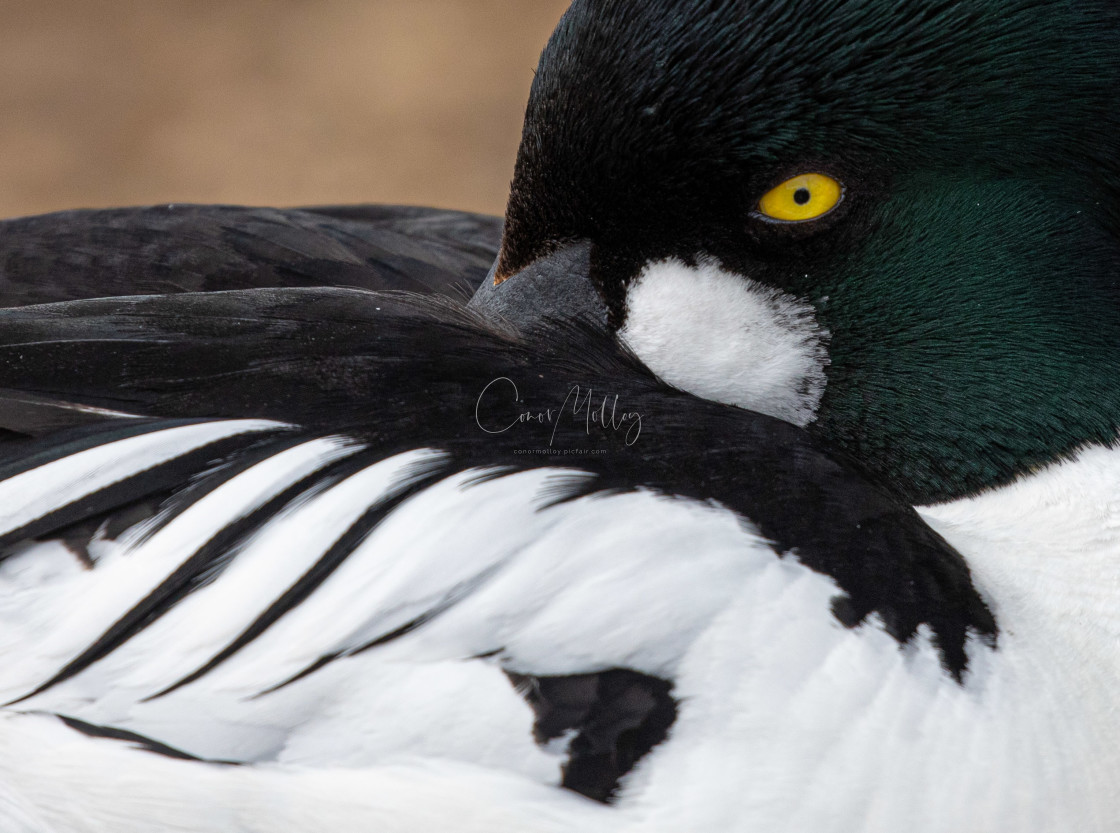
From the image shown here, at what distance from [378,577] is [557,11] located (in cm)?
330

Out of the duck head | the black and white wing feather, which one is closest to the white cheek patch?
the duck head

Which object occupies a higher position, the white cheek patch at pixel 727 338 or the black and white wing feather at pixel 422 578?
the white cheek patch at pixel 727 338

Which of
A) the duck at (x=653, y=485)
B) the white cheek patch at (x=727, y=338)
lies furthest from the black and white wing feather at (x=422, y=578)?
the white cheek patch at (x=727, y=338)

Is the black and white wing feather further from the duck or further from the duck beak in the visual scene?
the duck beak

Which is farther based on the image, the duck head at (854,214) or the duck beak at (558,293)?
the duck beak at (558,293)

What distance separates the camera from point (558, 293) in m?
1.15

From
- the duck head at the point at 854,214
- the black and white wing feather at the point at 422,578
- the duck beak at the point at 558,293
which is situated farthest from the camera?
the duck beak at the point at 558,293

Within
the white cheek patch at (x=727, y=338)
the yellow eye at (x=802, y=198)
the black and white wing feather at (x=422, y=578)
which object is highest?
the yellow eye at (x=802, y=198)

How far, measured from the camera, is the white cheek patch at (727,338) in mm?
1104

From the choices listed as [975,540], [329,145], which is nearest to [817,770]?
[975,540]

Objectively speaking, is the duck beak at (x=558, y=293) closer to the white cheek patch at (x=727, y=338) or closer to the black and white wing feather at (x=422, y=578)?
the white cheek patch at (x=727, y=338)

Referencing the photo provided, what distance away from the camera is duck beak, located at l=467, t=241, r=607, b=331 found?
45.1 inches

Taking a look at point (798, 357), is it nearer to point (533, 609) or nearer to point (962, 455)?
point (962, 455)

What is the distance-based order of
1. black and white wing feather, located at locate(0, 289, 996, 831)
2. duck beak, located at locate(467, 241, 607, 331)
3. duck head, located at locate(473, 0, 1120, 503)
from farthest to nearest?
duck beak, located at locate(467, 241, 607, 331) → duck head, located at locate(473, 0, 1120, 503) → black and white wing feather, located at locate(0, 289, 996, 831)
